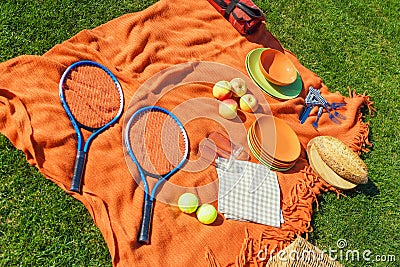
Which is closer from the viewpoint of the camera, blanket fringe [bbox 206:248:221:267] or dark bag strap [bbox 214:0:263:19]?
blanket fringe [bbox 206:248:221:267]

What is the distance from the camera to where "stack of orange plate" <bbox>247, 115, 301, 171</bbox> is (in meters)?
3.23

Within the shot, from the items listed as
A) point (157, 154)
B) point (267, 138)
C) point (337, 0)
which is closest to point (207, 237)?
point (157, 154)

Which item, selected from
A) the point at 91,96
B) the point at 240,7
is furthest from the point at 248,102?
the point at 91,96

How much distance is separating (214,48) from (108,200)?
1.80 metres

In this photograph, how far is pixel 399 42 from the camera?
469 centimetres

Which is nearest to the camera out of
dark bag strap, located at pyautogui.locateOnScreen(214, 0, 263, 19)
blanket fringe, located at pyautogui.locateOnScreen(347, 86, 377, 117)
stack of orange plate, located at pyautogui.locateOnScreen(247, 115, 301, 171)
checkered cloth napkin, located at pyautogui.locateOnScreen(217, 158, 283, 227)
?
checkered cloth napkin, located at pyautogui.locateOnScreen(217, 158, 283, 227)

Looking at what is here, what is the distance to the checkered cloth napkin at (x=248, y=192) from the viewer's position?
3025 millimetres

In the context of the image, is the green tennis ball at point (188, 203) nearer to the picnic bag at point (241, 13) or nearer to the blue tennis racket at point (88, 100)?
the blue tennis racket at point (88, 100)

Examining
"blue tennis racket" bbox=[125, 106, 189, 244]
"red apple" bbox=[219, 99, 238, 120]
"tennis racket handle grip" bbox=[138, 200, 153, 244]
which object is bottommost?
"tennis racket handle grip" bbox=[138, 200, 153, 244]

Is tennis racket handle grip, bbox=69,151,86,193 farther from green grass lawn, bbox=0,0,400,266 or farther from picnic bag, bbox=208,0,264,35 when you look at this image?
picnic bag, bbox=208,0,264,35

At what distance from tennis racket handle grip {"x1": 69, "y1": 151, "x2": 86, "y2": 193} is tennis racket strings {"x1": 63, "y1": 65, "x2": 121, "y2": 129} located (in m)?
0.25

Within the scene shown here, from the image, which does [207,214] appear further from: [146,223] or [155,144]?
[155,144]

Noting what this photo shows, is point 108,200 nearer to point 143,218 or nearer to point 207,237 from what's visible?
point 143,218

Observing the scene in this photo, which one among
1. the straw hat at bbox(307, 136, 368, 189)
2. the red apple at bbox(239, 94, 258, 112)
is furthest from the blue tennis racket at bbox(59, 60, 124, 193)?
the straw hat at bbox(307, 136, 368, 189)
